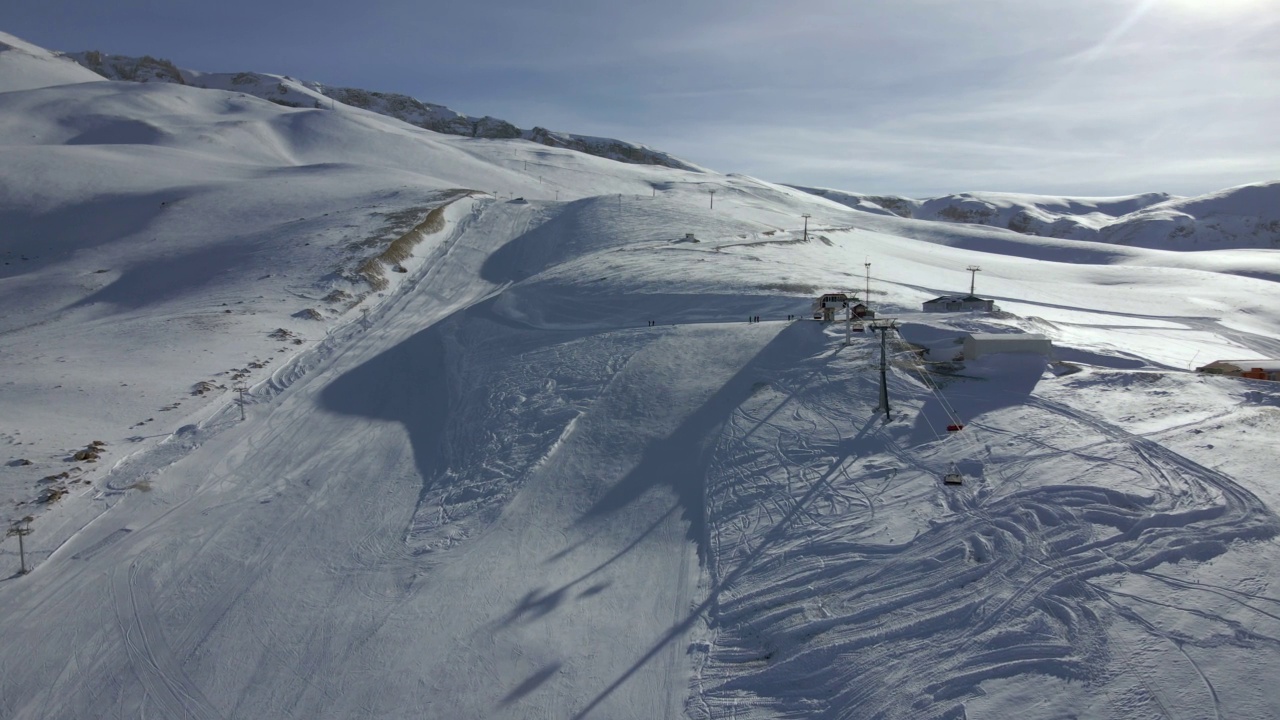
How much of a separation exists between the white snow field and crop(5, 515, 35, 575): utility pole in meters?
0.20

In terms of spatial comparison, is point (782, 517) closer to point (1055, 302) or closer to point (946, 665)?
point (946, 665)

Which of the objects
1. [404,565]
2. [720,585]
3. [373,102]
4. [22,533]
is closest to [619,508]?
[720,585]

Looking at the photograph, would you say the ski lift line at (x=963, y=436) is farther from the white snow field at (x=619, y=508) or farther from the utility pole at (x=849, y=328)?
the utility pole at (x=849, y=328)

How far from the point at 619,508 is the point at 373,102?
158070 mm

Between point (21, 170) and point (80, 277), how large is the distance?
24361 millimetres

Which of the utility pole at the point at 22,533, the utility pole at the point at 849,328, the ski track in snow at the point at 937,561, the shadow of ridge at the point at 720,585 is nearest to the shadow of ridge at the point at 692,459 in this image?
the ski track in snow at the point at 937,561

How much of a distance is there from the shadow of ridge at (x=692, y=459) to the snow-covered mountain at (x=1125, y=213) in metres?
123

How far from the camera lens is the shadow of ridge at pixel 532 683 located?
33.9 feet

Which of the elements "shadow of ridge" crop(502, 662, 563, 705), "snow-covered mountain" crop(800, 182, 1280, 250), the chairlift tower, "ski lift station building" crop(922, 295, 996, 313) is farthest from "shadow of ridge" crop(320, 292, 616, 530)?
"snow-covered mountain" crop(800, 182, 1280, 250)

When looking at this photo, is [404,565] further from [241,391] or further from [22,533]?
[241,391]

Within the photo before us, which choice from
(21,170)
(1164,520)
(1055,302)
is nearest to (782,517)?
(1164,520)

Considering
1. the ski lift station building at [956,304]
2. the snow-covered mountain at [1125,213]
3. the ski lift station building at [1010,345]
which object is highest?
the snow-covered mountain at [1125,213]

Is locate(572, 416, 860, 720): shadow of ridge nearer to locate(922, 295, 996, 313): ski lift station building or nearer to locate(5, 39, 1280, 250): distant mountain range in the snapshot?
locate(922, 295, 996, 313): ski lift station building

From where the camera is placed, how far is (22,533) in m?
13.4
